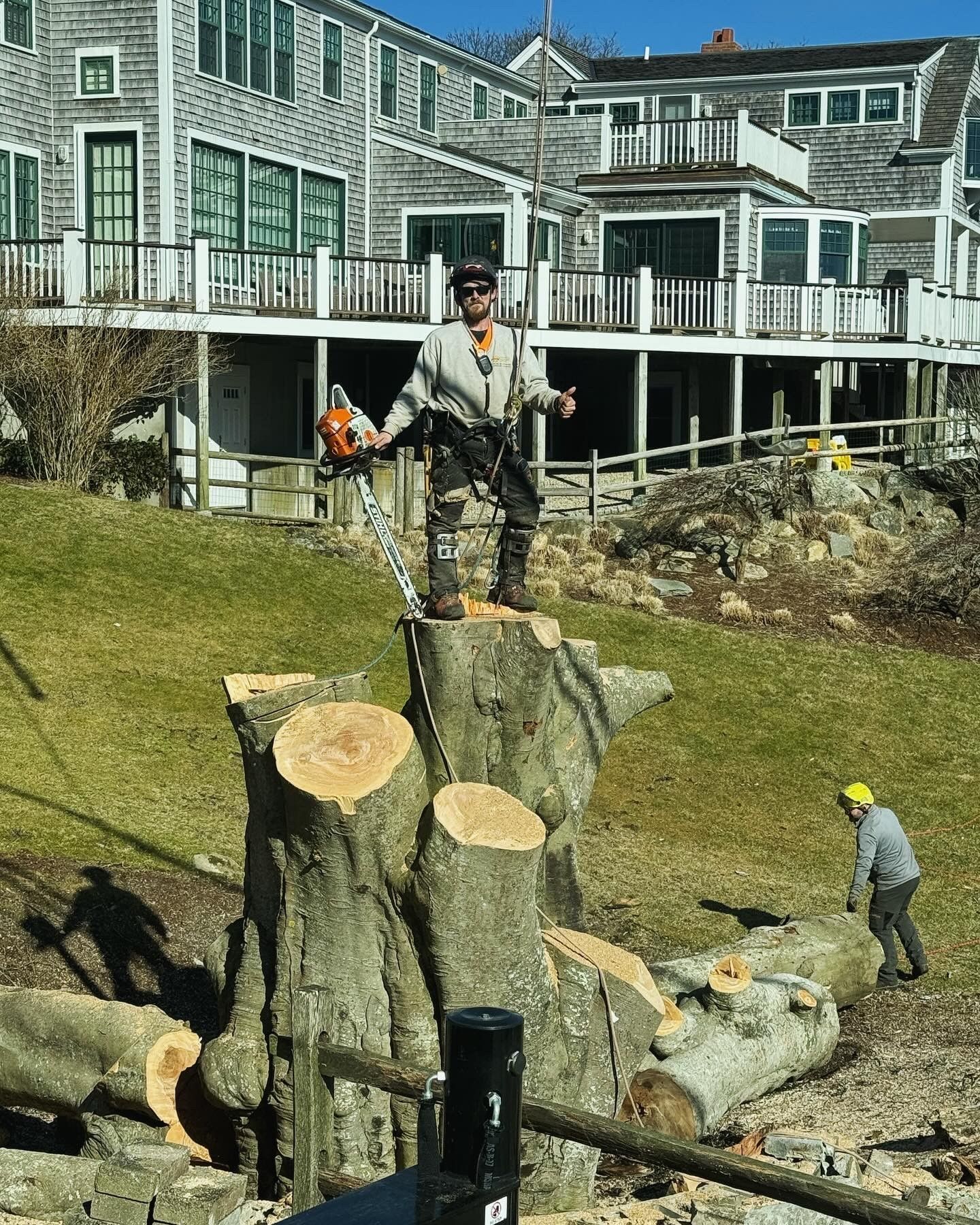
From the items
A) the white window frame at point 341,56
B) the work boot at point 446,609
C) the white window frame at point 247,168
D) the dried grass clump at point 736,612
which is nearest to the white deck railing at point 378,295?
the white window frame at point 247,168

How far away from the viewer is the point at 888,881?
11.7 metres

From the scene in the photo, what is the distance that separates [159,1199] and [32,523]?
16.8 m

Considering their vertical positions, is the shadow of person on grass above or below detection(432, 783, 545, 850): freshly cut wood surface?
below

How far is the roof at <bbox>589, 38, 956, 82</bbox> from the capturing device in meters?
38.6

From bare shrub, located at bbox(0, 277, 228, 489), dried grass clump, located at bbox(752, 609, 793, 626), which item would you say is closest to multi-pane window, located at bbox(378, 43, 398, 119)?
bare shrub, located at bbox(0, 277, 228, 489)

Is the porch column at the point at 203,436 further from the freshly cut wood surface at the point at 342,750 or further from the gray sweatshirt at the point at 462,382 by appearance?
the freshly cut wood surface at the point at 342,750

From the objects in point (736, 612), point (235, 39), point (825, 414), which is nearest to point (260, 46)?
point (235, 39)

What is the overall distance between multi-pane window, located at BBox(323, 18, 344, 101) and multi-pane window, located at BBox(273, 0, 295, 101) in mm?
1063

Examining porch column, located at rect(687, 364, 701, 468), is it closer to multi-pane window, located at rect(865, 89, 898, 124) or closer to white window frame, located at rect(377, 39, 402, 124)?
white window frame, located at rect(377, 39, 402, 124)

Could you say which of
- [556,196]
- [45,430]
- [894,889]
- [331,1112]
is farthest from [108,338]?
[331,1112]

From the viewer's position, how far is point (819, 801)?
16500mm

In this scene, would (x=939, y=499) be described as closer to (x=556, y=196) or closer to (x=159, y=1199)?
(x=556, y=196)

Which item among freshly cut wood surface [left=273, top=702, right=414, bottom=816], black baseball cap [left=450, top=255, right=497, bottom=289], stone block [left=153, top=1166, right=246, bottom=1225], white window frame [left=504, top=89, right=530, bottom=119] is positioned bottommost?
stone block [left=153, top=1166, right=246, bottom=1225]

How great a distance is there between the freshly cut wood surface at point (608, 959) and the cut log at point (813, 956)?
→ 2725 millimetres
